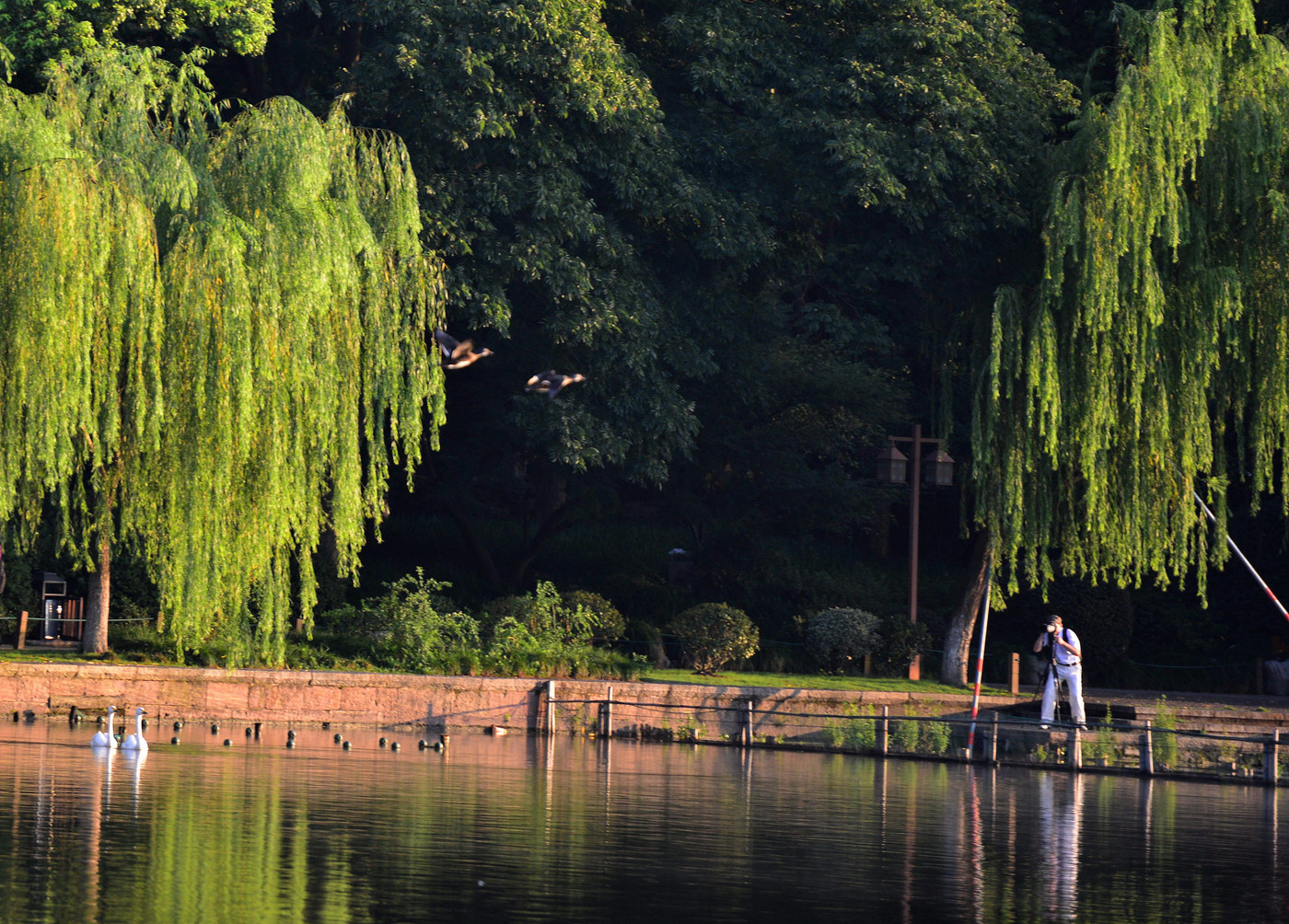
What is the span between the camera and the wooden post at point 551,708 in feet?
99.2

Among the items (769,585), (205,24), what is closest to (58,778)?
(205,24)

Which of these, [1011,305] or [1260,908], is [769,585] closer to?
[1011,305]

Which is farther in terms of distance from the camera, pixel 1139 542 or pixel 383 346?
pixel 1139 542

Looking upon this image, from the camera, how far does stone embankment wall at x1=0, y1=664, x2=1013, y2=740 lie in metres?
27.1

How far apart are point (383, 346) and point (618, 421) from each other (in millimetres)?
7282

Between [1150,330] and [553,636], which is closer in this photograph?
[1150,330]

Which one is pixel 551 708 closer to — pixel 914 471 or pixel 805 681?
pixel 805 681

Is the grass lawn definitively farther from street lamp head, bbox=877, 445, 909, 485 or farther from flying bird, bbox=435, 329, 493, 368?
flying bird, bbox=435, 329, 493, 368

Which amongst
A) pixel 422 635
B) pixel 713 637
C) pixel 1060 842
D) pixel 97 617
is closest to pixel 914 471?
pixel 713 637

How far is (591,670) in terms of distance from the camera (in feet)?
106

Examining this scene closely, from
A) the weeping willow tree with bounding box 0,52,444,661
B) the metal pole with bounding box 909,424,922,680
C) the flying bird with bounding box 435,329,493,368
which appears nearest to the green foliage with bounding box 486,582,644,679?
the weeping willow tree with bounding box 0,52,444,661

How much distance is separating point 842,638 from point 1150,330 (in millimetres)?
8882

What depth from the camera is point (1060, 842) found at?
55.0 ft

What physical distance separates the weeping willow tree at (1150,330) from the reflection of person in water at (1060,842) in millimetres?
6920
